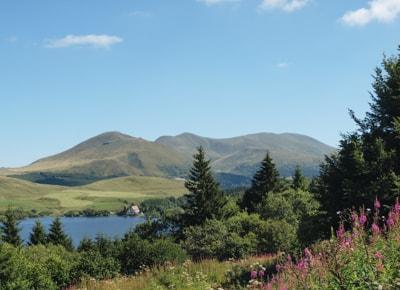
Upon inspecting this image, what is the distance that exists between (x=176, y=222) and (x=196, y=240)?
19.7m

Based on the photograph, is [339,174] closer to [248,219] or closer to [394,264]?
[394,264]

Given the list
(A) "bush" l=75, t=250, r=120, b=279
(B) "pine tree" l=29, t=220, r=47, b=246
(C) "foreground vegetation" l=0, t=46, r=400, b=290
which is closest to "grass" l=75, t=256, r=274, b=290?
(C) "foreground vegetation" l=0, t=46, r=400, b=290

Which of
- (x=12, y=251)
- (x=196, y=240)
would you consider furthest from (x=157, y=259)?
(x=196, y=240)

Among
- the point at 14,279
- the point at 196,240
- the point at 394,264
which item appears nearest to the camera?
the point at 394,264

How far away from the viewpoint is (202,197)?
74000 millimetres

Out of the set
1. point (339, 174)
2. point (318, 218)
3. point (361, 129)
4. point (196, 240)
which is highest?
point (361, 129)

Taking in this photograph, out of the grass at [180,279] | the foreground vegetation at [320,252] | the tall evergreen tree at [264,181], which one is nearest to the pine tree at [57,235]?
the tall evergreen tree at [264,181]

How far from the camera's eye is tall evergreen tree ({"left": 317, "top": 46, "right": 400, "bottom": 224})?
2264 centimetres

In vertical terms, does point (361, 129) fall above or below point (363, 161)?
above

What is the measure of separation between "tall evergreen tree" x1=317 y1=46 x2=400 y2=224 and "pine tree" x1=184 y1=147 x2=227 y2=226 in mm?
47601

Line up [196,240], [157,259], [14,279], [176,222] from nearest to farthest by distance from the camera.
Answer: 1. [14,279]
2. [157,259]
3. [196,240]
4. [176,222]

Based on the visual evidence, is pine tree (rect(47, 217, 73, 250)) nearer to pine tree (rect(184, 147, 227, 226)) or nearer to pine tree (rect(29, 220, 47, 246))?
pine tree (rect(29, 220, 47, 246))

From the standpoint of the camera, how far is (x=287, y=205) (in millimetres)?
65938

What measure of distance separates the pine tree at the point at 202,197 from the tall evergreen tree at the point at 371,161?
156ft
